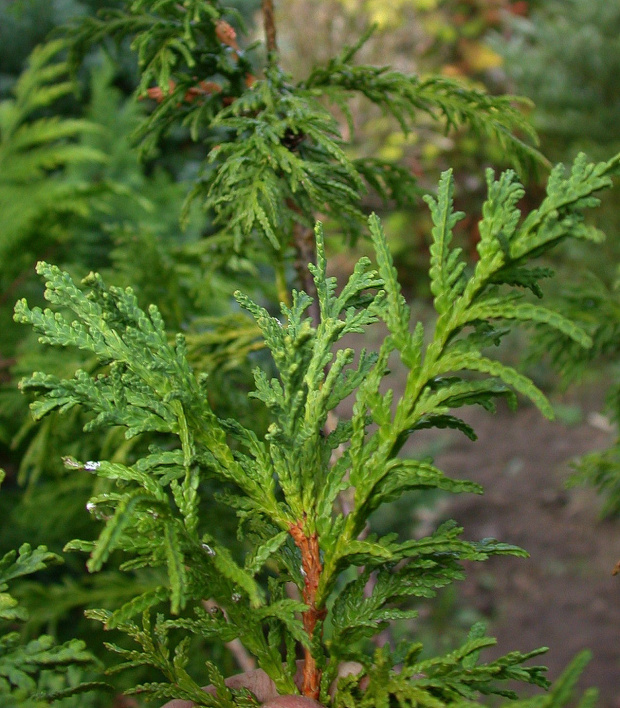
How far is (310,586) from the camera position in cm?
105

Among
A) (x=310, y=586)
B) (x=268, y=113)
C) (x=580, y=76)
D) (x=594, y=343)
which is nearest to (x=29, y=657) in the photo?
(x=310, y=586)

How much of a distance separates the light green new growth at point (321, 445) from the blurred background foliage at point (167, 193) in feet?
2.05

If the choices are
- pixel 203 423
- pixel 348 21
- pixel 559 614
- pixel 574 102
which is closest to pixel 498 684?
pixel 559 614

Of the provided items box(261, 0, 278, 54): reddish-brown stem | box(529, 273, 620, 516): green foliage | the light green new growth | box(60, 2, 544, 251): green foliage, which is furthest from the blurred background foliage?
the light green new growth

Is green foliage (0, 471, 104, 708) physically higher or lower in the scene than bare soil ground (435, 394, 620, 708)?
higher

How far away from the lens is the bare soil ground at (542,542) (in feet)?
13.2

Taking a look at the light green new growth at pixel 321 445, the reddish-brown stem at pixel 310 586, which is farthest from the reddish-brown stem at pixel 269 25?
the reddish-brown stem at pixel 310 586

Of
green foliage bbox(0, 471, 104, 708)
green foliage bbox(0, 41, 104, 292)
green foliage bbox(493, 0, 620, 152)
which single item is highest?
green foliage bbox(493, 0, 620, 152)

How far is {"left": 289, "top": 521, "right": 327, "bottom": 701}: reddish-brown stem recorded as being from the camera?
1.04m

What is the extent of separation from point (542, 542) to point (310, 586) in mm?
4136

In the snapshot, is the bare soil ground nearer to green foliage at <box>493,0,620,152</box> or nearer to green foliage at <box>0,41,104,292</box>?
green foliage at <box>493,0,620,152</box>

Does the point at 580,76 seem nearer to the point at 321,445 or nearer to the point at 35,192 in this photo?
the point at 35,192

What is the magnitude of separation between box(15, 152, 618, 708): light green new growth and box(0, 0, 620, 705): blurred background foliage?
624mm

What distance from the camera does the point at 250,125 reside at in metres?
1.33
